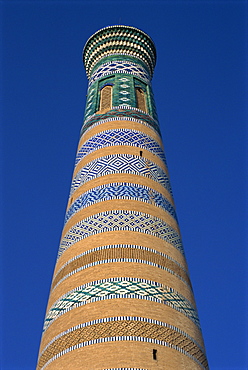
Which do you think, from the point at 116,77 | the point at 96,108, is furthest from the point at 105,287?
the point at 116,77

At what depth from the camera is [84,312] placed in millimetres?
4852

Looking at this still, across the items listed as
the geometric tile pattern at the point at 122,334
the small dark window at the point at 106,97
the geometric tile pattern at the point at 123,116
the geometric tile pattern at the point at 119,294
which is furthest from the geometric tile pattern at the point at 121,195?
the small dark window at the point at 106,97

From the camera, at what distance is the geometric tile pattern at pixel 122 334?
460 cm

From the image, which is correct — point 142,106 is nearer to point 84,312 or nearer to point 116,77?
point 116,77

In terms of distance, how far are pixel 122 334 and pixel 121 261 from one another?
0.81 metres

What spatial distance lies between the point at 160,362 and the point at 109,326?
512mm

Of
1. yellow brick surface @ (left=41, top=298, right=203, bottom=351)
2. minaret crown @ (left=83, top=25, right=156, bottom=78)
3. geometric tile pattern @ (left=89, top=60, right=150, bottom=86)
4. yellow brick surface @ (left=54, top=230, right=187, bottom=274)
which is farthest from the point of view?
minaret crown @ (left=83, top=25, right=156, bottom=78)

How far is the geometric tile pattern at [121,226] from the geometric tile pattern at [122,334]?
43.3 inches

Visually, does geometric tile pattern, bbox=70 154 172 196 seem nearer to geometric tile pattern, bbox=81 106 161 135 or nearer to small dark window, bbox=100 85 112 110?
geometric tile pattern, bbox=81 106 161 135

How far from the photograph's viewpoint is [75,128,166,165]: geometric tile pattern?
6691 mm

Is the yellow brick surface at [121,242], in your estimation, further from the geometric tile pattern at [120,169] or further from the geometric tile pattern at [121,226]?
the geometric tile pattern at [120,169]

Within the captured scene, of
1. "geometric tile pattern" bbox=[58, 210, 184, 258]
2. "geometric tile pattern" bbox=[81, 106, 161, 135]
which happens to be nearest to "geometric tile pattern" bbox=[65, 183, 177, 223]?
"geometric tile pattern" bbox=[58, 210, 184, 258]

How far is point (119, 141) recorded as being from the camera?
6.66 meters

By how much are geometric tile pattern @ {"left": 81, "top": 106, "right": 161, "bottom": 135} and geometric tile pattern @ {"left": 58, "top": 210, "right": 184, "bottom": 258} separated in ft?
5.65
